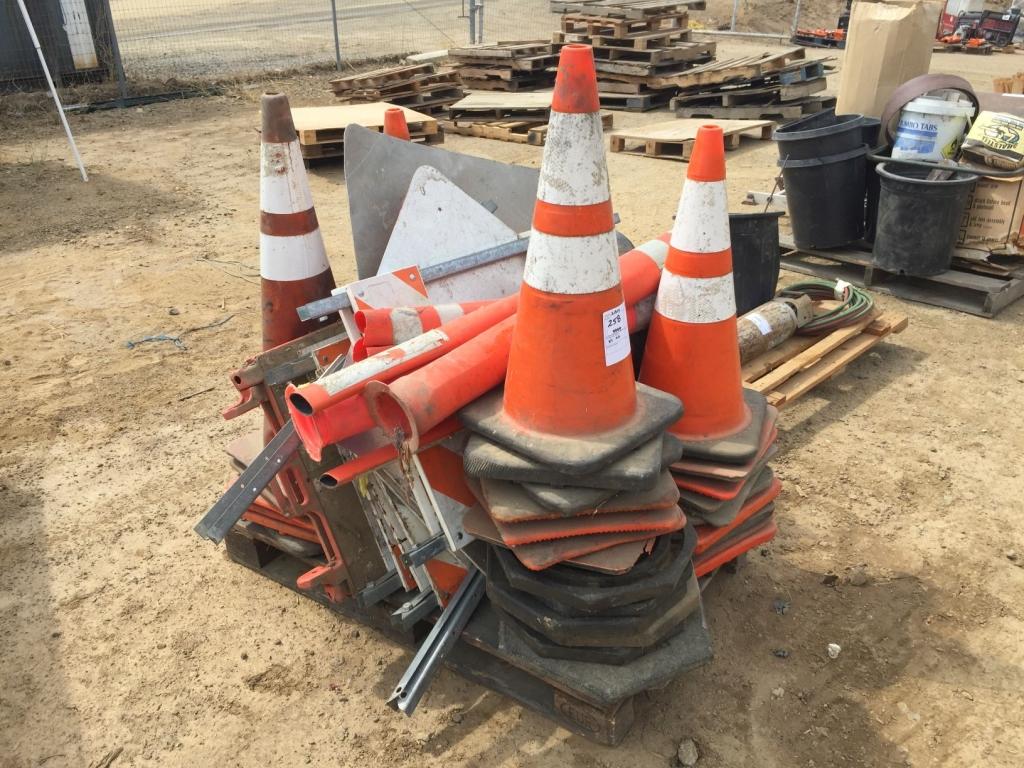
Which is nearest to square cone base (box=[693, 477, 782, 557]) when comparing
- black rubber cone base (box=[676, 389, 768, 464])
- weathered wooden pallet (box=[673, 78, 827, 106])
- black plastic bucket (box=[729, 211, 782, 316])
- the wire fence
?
black rubber cone base (box=[676, 389, 768, 464])

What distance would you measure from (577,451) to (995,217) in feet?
15.2

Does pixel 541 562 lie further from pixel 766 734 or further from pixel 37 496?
pixel 37 496

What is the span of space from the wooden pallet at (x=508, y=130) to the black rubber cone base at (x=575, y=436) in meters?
8.03

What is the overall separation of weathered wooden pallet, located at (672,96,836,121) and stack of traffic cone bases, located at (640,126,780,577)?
869 centimetres

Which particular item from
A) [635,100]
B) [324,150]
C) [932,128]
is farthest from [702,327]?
[635,100]

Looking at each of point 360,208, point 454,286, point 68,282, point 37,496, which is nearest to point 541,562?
point 454,286

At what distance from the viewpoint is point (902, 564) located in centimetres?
326

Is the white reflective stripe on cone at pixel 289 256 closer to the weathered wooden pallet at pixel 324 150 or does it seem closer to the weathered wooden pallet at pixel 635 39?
the weathered wooden pallet at pixel 324 150

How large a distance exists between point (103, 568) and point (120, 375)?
1869mm

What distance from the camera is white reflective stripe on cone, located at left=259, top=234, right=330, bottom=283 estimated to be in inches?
123

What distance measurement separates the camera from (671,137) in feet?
29.5

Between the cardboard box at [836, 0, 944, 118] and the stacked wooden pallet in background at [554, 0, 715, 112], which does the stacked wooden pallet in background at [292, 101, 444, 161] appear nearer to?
the stacked wooden pallet in background at [554, 0, 715, 112]

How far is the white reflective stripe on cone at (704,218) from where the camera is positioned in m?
2.67

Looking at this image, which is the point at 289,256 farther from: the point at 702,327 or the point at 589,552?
the point at 589,552
